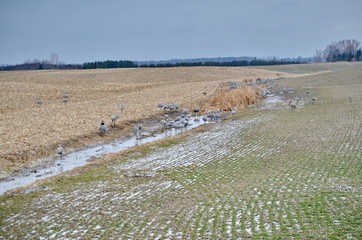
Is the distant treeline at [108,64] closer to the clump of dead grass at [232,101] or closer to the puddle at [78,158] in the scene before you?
the clump of dead grass at [232,101]

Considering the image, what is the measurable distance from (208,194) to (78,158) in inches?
379

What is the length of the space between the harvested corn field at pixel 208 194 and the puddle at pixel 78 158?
125 centimetres

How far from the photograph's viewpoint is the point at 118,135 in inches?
1046

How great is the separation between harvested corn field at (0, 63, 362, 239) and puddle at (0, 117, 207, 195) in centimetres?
125

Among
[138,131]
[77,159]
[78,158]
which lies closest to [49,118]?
[138,131]

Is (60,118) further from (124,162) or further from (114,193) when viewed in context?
(114,193)

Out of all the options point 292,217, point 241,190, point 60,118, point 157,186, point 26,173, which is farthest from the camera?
point 60,118

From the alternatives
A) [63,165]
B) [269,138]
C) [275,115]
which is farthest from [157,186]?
[275,115]

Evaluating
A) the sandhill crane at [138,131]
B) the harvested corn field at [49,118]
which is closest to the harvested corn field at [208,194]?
the sandhill crane at [138,131]

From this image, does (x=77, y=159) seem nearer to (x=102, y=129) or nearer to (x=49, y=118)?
(x=102, y=129)

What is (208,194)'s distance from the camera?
13.6 metres

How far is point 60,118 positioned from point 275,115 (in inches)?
722

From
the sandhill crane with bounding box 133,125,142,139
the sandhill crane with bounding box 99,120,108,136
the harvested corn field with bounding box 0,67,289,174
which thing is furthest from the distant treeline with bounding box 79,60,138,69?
the sandhill crane with bounding box 99,120,108,136

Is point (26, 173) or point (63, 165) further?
point (63, 165)
